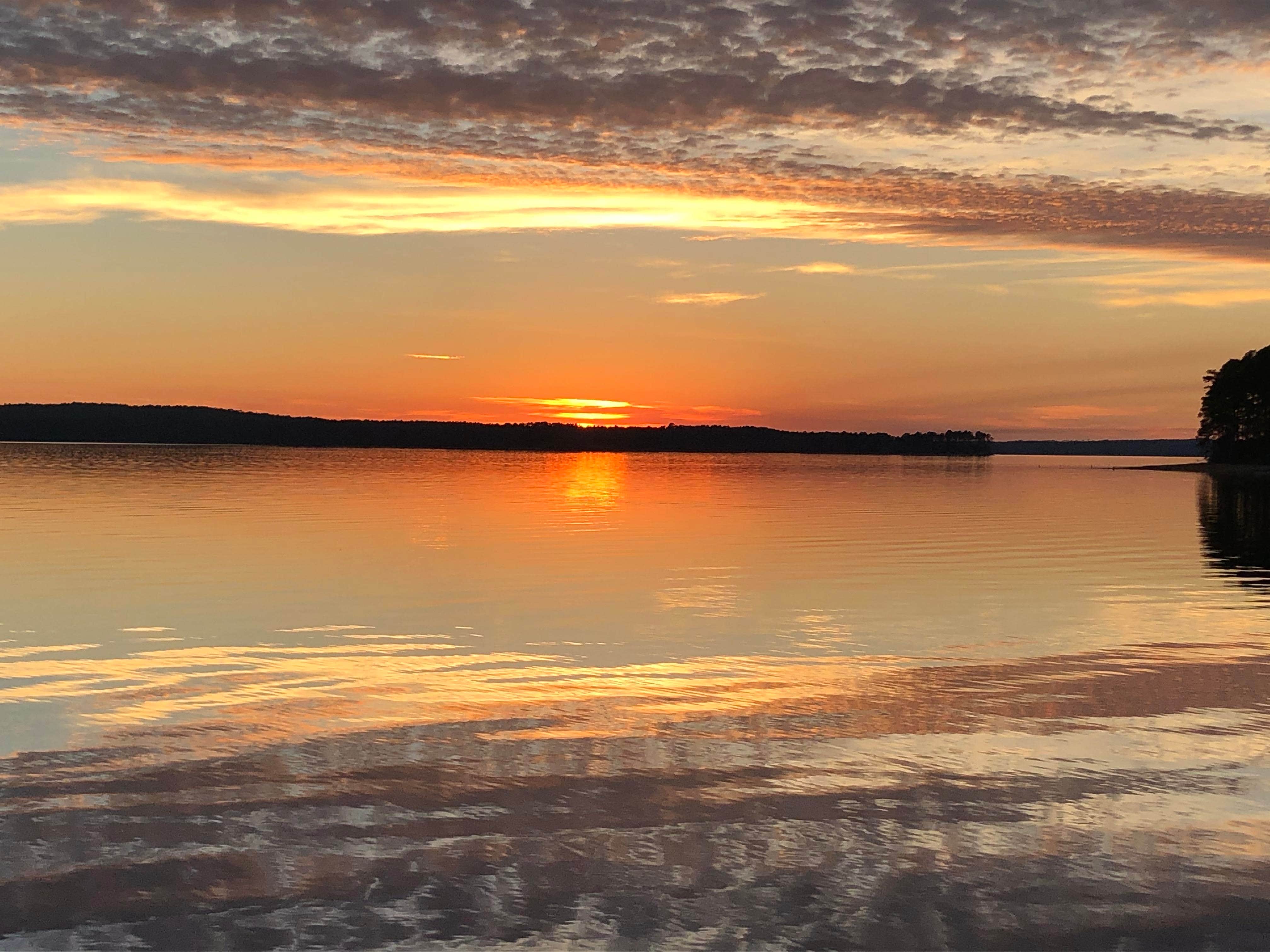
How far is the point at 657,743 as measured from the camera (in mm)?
11789

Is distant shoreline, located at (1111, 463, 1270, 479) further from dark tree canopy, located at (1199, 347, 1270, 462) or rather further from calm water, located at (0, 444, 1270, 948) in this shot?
calm water, located at (0, 444, 1270, 948)

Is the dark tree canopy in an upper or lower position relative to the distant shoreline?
upper

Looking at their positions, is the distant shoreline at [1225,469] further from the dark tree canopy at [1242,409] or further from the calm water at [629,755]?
the calm water at [629,755]

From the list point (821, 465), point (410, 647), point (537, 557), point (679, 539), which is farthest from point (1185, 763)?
point (821, 465)

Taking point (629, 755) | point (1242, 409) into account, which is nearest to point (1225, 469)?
point (1242, 409)

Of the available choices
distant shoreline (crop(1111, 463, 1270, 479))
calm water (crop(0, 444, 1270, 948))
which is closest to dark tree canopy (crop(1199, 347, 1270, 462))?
distant shoreline (crop(1111, 463, 1270, 479))

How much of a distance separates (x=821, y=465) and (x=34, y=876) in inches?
6993

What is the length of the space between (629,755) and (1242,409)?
14566cm

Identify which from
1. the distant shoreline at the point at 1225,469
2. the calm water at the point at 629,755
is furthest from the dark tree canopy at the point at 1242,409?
the calm water at the point at 629,755

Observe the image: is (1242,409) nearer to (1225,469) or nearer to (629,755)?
(1225,469)

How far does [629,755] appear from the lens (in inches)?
444

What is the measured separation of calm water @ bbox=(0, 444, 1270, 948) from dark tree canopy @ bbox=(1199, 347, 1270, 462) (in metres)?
114

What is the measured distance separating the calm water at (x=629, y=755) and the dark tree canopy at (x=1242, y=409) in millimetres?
114065

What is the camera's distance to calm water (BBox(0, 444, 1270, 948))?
293 inches
